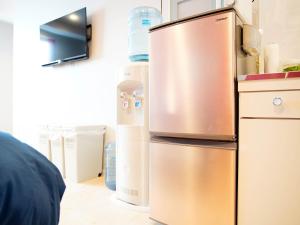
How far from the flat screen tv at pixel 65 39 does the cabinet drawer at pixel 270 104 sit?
2111mm

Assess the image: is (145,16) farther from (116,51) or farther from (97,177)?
(97,177)

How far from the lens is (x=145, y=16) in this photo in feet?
7.03

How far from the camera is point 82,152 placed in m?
2.31

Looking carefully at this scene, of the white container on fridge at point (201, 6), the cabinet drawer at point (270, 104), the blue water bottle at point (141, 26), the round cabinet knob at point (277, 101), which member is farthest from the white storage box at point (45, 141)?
the round cabinet knob at point (277, 101)

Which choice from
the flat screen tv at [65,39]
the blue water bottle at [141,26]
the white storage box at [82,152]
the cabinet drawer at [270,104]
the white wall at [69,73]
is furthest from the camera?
the flat screen tv at [65,39]

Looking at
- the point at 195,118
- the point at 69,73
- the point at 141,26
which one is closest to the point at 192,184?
the point at 195,118

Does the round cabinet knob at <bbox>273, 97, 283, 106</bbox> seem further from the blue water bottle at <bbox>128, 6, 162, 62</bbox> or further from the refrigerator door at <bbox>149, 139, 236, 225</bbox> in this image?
the blue water bottle at <bbox>128, 6, 162, 62</bbox>

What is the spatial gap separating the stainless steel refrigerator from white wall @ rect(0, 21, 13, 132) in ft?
13.2

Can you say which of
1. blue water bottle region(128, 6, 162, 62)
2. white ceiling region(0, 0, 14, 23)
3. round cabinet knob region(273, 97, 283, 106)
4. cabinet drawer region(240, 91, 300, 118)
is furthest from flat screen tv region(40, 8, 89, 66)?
round cabinet knob region(273, 97, 283, 106)

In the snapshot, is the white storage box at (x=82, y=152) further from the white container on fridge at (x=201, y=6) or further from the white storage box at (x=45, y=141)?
the white container on fridge at (x=201, y=6)

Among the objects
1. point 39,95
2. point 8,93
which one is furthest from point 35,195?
point 8,93

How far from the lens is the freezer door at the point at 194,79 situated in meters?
1.08

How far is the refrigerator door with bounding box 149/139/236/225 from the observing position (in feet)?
3.57

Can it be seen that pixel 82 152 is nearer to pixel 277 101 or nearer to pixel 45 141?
pixel 45 141
